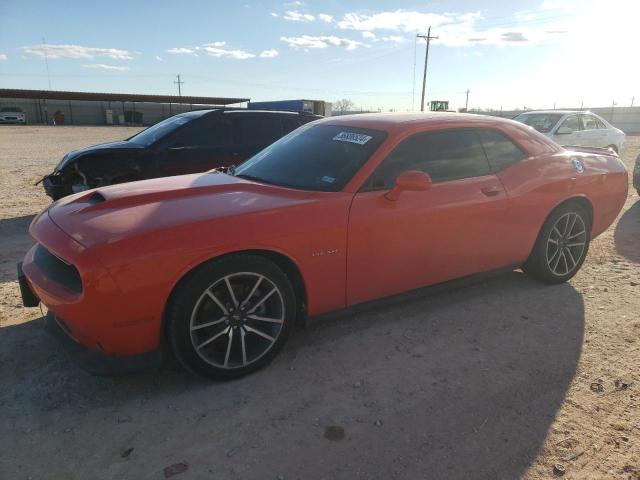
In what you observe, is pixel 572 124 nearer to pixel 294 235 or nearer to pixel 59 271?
pixel 294 235

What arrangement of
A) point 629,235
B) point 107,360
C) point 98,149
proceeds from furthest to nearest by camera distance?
point 98,149, point 629,235, point 107,360

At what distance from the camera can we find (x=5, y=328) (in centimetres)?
346

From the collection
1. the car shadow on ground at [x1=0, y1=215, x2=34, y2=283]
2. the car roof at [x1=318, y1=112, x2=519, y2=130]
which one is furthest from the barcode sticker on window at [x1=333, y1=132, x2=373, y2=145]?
the car shadow on ground at [x1=0, y1=215, x2=34, y2=283]

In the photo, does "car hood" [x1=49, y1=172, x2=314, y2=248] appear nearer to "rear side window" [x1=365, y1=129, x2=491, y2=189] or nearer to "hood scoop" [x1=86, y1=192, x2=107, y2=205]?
"hood scoop" [x1=86, y1=192, x2=107, y2=205]

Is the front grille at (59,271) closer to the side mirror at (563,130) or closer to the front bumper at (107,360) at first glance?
the front bumper at (107,360)

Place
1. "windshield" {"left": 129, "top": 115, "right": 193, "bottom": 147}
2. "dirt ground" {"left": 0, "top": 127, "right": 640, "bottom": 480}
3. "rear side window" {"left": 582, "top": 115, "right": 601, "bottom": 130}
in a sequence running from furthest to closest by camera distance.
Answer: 1. "rear side window" {"left": 582, "top": 115, "right": 601, "bottom": 130}
2. "windshield" {"left": 129, "top": 115, "right": 193, "bottom": 147}
3. "dirt ground" {"left": 0, "top": 127, "right": 640, "bottom": 480}

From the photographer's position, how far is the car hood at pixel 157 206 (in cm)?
263

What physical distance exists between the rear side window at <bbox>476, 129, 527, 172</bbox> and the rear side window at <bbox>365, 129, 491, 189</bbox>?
7 cm

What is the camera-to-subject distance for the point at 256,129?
23.8 feet

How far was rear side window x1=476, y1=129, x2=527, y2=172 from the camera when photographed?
3.87m

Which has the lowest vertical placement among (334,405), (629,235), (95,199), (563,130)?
(334,405)

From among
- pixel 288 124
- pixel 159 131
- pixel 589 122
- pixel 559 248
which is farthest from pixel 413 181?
pixel 589 122

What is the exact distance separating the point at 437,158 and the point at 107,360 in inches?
104

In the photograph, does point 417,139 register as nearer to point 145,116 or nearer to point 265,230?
point 265,230
